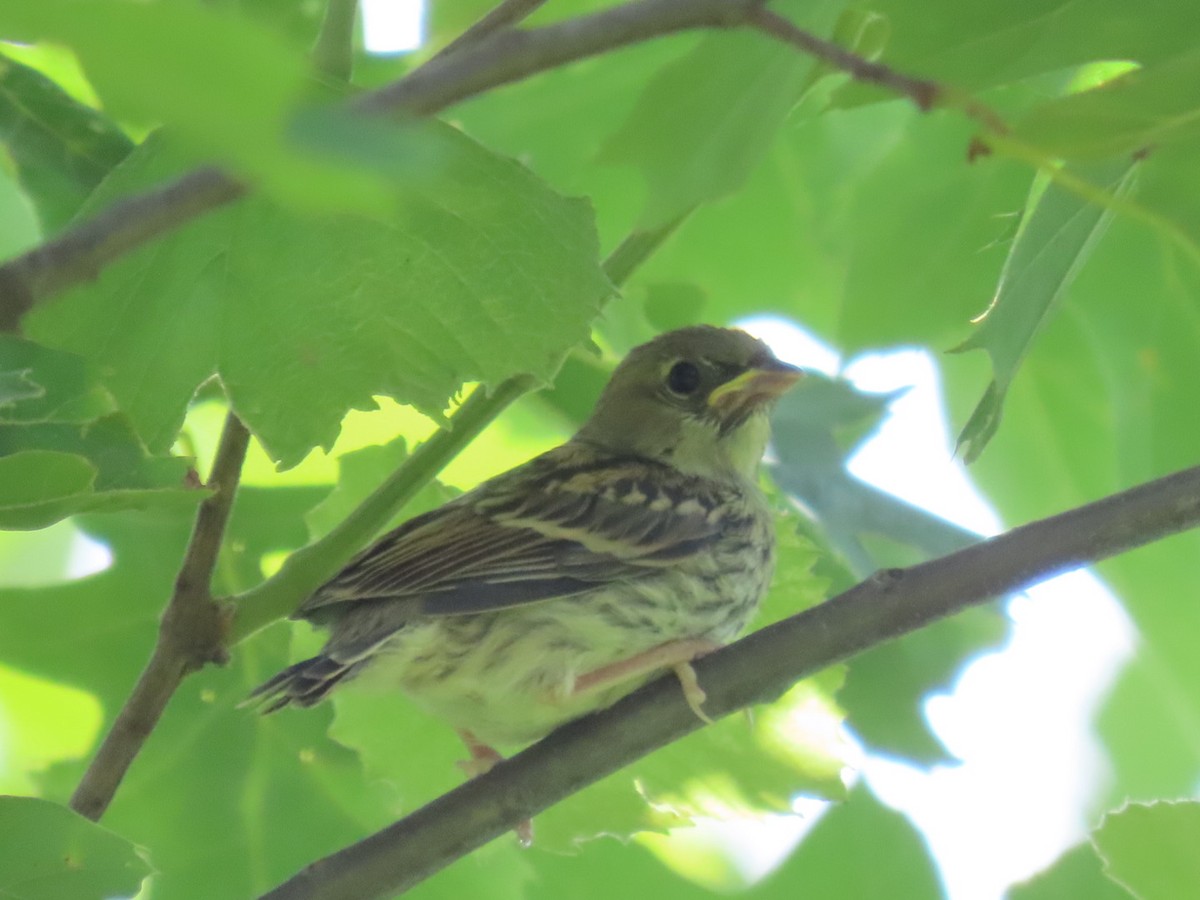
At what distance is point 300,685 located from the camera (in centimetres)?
235

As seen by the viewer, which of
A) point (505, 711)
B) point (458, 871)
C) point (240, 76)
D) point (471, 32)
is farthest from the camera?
point (458, 871)

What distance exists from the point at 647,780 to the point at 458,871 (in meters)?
0.43

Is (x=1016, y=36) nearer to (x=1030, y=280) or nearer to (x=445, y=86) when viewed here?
(x=1030, y=280)

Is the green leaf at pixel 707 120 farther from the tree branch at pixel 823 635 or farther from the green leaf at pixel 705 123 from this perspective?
the tree branch at pixel 823 635

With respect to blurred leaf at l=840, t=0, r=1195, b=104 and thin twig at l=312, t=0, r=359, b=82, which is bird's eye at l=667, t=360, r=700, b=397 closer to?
thin twig at l=312, t=0, r=359, b=82

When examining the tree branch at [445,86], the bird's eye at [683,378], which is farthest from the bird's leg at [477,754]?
the tree branch at [445,86]

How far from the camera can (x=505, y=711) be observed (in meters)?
2.73

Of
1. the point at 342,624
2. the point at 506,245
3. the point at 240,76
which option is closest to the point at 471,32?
the point at 506,245

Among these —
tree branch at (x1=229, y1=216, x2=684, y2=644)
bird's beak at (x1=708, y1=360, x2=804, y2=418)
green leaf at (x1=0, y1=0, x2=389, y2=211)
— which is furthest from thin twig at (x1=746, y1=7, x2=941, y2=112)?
bird's beak at (x1=708, y1=360, x2=804, y2=418)

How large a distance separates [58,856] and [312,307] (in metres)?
0.72

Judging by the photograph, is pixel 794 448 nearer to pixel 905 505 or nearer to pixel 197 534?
pixel 905 505

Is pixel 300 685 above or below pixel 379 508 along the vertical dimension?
below

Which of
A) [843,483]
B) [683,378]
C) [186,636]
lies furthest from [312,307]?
[683,378]

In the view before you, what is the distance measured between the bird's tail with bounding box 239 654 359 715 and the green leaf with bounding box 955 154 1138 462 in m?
1.03
